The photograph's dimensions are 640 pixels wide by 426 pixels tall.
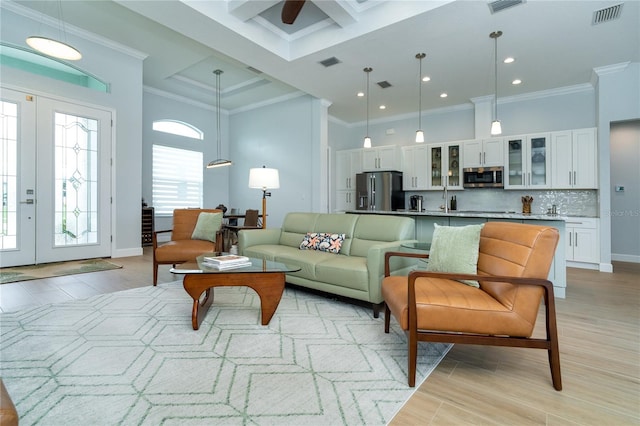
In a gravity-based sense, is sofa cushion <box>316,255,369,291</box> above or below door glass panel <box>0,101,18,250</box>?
below

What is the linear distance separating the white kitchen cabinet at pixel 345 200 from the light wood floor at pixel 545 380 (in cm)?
490

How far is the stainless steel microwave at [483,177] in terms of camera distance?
18.8ft

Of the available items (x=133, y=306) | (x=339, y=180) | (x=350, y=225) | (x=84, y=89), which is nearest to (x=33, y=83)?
(x=84, y=89)

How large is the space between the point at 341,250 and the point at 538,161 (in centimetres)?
444

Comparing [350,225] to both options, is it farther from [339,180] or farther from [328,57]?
[339,180]

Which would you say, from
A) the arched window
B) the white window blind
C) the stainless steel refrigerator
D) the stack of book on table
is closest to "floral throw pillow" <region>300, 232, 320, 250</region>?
the stack of book on table

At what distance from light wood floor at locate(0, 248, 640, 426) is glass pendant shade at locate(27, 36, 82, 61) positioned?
8.29 feet

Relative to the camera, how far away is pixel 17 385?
1590 millimetres

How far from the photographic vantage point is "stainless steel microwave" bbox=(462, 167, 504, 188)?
573cm

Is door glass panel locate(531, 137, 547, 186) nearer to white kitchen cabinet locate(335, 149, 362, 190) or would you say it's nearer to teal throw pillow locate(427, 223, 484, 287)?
white kitchen cabinet locate(335, 149, 362, 190)

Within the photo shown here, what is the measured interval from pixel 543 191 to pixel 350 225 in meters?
4.41

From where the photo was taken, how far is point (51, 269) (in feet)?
13.8

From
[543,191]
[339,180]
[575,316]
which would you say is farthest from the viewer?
[339,180]

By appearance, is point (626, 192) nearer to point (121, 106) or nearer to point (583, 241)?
point (583, 241)
